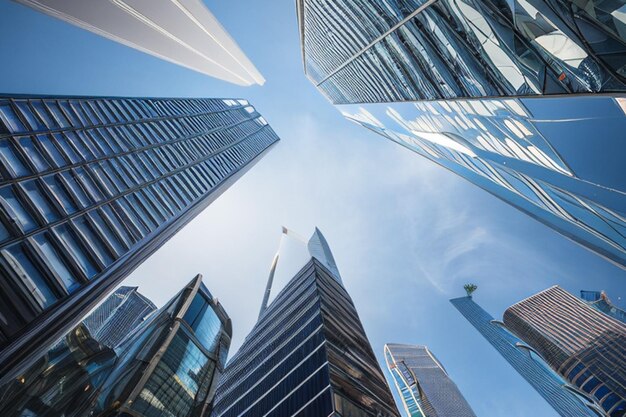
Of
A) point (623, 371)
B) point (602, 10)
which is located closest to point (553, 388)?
point (623, 371)

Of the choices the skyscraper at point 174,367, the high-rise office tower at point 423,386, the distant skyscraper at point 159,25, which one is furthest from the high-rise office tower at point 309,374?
the high-rise office tower at point 423,386

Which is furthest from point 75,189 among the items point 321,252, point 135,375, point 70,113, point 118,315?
point 118,315

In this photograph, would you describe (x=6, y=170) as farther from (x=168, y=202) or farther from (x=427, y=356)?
(x=427, y=356)

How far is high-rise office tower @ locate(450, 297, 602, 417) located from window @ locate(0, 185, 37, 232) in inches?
4014

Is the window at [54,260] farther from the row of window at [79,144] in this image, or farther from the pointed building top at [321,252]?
the pointed building top at [321,252]

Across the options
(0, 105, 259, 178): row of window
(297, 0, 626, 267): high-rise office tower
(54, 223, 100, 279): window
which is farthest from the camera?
(0, 105, 259, 178): row of window

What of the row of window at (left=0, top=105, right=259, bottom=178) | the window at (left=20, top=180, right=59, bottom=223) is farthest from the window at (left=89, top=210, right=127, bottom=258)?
the row of window at (left=0, top=105, right=259, bottom=178)

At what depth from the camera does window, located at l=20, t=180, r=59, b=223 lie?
66.6ft

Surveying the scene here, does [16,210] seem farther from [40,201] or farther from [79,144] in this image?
[79,144]

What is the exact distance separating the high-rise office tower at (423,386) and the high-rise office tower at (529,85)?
13943cm

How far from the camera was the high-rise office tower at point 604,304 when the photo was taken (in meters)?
100

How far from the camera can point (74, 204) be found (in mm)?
24000

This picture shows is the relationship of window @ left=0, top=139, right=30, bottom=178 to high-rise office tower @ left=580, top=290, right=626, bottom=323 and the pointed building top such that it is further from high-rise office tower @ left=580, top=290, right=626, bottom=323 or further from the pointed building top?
high-rise office tower @ left=580, top=290, right=626, bottom=323

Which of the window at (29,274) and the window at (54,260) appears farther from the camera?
the window at (54,260)
